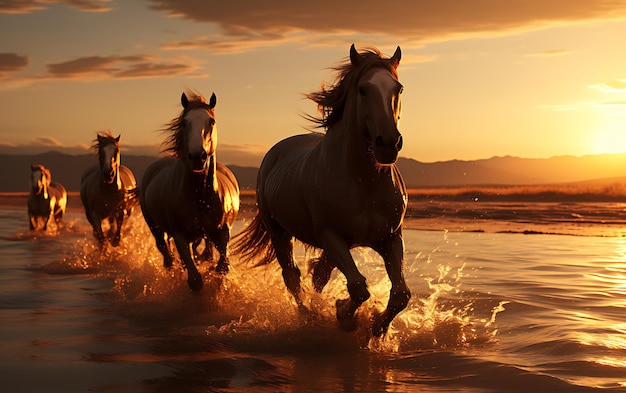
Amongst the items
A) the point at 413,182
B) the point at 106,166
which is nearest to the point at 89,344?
A: the point at 106,166

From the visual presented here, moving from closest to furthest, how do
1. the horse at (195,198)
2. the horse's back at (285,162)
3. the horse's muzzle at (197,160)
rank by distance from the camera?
the horse's back at (285,162)
the horse's muzzle at (197,160)
the horse at (195,198)

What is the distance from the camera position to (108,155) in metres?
12.6

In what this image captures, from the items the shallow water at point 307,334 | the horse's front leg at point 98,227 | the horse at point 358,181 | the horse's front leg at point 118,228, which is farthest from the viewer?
the horse's front leg at point 98,227

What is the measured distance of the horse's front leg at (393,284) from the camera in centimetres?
578

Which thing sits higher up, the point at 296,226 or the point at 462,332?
the point at 296,226

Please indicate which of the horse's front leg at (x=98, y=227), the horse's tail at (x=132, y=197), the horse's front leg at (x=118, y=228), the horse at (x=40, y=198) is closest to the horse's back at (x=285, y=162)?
the horse's tail at (x=132, y=197)

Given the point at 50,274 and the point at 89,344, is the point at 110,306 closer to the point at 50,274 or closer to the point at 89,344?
the point at 89,344

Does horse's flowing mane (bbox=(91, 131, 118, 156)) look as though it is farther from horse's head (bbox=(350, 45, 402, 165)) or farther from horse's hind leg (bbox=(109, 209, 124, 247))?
horse's head (bbox=(350, 45, 402, 165))

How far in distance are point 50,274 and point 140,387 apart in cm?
719

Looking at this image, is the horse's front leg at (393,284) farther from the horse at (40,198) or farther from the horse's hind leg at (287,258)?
the horse at (40,198)

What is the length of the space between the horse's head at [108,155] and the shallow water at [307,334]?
204 centimetres

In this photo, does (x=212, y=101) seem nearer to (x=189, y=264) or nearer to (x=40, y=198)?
(x=189, y=264)

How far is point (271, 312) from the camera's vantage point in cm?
704

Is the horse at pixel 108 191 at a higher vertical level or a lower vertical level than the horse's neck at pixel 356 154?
lower
